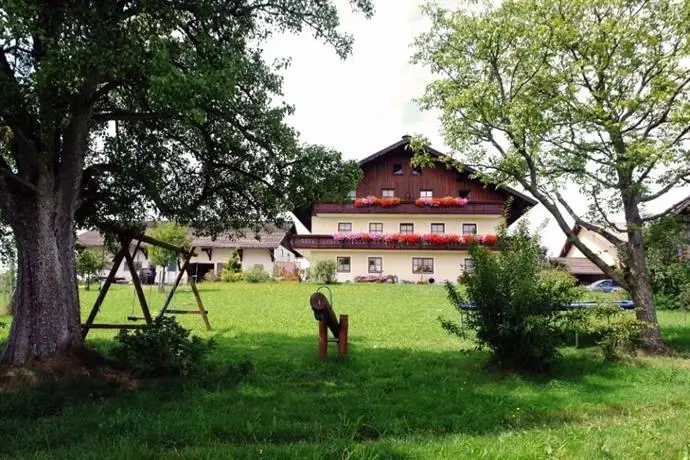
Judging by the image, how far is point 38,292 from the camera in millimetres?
7422

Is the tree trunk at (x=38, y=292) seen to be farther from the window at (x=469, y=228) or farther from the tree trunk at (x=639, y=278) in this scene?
the window at (x=469, y=228)

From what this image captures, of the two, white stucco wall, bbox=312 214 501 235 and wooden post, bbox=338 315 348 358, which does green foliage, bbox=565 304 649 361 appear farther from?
white stucco wall, bbox=312 214 501 235

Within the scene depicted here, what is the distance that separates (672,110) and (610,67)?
1445 mm

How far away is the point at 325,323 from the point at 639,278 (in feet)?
20.9

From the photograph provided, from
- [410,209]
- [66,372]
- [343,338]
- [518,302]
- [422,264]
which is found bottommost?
[66,372]

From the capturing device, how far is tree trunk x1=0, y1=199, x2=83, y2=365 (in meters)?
7.41

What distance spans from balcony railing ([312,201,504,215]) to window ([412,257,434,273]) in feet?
11.4

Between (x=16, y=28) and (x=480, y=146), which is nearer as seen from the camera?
(x=16, y=28)

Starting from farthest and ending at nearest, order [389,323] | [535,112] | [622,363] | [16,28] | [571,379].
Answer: [389,323]
[535,112]
[622,363]
[571,379]
[16,28]

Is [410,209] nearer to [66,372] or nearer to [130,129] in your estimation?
[130,129]

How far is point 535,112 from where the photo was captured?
1114cm

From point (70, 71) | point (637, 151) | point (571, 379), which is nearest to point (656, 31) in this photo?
point (637, 151)

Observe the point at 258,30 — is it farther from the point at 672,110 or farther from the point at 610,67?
the point at 672,110

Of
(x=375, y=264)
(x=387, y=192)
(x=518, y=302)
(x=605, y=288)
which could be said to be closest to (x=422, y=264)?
(x=375, y=264)
